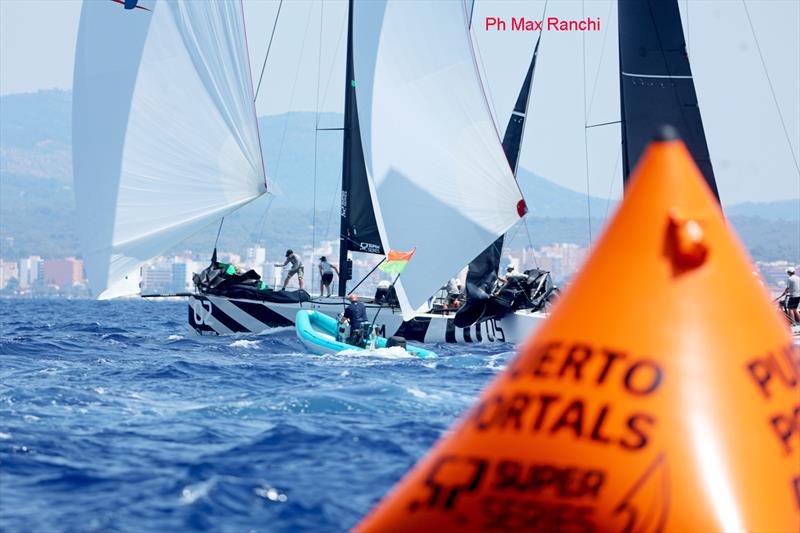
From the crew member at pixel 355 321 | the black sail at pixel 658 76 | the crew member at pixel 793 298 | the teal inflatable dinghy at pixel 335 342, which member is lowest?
the teal inflatable dinghy at pixel 335 342

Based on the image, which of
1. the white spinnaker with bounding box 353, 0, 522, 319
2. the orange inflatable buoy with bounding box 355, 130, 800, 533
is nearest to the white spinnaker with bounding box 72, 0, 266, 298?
the white spinnaker with bounding box 353, 0, 522, 319

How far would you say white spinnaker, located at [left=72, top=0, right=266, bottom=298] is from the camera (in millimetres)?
23156

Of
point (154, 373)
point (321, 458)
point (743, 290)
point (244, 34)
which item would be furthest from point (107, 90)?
point (743, 290)

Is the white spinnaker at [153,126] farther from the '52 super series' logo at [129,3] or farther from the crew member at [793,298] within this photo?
the crew member at [793,298]

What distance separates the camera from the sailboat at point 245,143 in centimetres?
2334

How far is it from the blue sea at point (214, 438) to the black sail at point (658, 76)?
826 cm

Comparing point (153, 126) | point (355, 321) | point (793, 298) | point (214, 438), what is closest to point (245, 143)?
point (153, 126)

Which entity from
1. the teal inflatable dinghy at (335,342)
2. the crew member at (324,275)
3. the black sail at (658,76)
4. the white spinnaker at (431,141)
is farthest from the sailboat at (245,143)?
the black sail at (658,76)

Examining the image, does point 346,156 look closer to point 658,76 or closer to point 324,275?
point 324,275

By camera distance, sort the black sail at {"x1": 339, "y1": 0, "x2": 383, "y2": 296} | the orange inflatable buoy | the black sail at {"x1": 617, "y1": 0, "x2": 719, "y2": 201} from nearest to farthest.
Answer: the orange inflatable buoy < the black sail at {"x1": 617, "y1": 0, "x2": 719, "y2": 201} < the black sail at {"x1": 339, "y1": 0, "x2": 383, "y2": 296}

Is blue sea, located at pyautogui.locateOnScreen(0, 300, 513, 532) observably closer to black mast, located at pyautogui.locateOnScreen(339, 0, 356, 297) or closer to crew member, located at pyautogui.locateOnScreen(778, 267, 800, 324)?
crew member, located at pyautogui.locateOnScreen(778, 267, 800, 324)

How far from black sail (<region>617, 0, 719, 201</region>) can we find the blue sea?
27.1 feet

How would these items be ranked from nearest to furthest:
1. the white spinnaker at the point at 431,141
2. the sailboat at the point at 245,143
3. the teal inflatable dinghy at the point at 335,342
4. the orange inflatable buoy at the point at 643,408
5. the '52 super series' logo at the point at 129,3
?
the orange inflatable buoy at the point at 643,408 < the teal inflatable dinghy at the point at 335,342 < the sailboat at the point at 245,143 < the '52 super series' logo at the point at 129,3 < the white spinnaker at the point at 431,141

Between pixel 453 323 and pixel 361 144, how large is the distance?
187 inches
